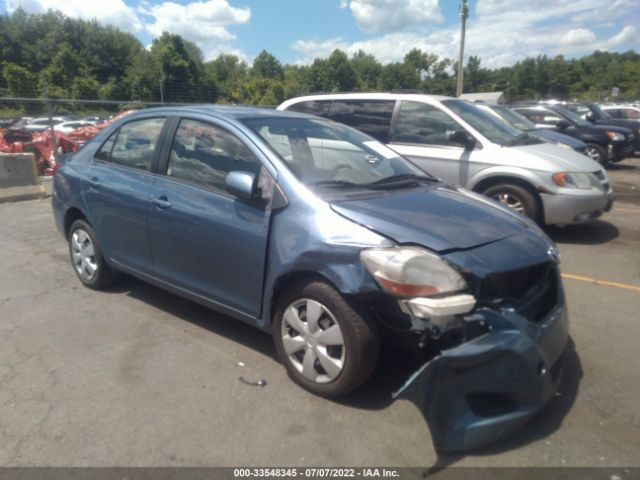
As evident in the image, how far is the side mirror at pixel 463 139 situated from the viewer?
6.47 meters

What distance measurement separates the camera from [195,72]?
2675 inches

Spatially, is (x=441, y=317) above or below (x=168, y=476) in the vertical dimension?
above

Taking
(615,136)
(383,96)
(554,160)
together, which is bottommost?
(554,160)

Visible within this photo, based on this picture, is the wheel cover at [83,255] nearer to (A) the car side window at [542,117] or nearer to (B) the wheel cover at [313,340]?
(B) the wheel cover at [313,340]

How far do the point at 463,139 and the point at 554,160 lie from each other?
3.71ft

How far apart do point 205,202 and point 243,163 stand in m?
0.37

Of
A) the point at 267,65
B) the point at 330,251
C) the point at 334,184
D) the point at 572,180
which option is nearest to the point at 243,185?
the point at 334,184

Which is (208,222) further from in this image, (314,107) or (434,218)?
(314,107)

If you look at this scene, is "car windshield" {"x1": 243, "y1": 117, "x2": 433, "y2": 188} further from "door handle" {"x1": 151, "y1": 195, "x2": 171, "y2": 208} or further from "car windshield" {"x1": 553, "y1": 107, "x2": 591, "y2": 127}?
"car windshield" {"x1": 553, "y1": 107, "x2": 591, "y2": 127}

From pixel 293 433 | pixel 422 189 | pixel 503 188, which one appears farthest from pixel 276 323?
pixel 503 188

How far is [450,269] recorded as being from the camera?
257cm

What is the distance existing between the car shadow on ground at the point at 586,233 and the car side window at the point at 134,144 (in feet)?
16.4

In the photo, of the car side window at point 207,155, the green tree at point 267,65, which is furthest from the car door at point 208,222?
the green tree at point 267,65

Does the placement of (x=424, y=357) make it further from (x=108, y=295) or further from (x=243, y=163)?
(x=108, y=295)
